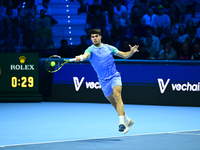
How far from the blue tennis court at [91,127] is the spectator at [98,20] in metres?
3.84

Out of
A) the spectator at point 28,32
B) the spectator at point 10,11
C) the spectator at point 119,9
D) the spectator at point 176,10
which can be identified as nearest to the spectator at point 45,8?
the spectator at point 10,11

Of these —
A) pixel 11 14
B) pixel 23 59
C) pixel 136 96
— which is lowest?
pixel 136 96

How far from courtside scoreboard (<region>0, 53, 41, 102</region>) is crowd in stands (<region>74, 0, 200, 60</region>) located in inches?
108

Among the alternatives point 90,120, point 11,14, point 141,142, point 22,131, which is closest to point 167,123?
point 90,120

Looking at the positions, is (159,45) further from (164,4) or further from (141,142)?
(141,142)

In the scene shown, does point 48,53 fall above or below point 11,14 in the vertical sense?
below

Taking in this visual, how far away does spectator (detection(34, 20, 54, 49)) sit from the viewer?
13.9m

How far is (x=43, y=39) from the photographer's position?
46.4 feet

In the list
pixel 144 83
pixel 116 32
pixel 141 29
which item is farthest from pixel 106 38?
pixel 144 83

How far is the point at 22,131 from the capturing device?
7434 mm

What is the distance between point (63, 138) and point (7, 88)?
19.7ft

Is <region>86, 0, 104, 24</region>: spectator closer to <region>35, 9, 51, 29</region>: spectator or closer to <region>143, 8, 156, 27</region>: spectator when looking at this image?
<region>35, 9, 51, 29</region>: spectator

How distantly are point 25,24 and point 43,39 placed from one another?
1202 millimetres

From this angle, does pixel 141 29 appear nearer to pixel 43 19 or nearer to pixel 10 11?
pixel 43 19
